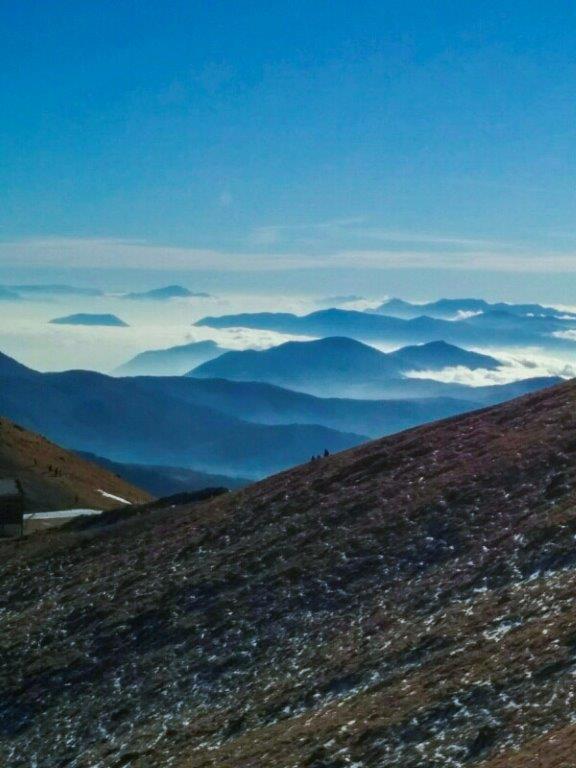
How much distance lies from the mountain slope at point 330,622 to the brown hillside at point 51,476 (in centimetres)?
3619

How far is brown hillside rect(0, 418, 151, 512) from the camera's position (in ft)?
252

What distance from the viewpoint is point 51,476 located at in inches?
3332

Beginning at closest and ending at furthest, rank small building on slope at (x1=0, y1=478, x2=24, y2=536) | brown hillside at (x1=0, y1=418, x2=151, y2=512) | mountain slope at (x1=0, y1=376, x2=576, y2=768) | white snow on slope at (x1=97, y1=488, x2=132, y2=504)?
mountain slope at (x1=0, y1=376, x2=576, y2=768), small building on slope at (x1=0, y1=478, x2=24, y2=536), brown hillside at (x1=0, y1=418, x2=151, y2=512), white snow on slope at (x1=97, y1=488, x2=132, y2=504)

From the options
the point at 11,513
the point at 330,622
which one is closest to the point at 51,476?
the point at 11,513

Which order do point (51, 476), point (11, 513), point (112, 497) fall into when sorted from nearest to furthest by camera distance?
1. point (11, 513)
2. point (51, 476)
3. point (112, 497)

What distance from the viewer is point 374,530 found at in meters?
30.9

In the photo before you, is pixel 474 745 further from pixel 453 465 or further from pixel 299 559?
pixel 453 465

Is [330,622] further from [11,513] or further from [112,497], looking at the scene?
[112,497]

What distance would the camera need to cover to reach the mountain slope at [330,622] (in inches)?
682

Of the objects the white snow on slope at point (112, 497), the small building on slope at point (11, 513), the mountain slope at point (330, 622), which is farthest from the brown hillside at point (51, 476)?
the mountain slope at point (330, 622)

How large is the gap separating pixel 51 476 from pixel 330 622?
208ft

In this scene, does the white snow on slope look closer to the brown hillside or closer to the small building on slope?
the brown hillside

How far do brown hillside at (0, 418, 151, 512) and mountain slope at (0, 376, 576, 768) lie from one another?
36.2 metres

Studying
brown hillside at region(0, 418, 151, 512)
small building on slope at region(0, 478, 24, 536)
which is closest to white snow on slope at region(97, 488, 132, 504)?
brown hillside at region(0, 418, 151, 512)
